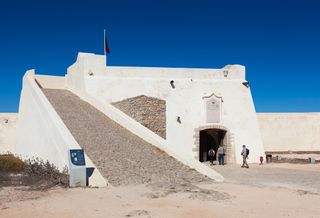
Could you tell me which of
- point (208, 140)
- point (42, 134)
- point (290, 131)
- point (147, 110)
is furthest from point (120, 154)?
point (290, 131)

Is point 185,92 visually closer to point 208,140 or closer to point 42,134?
point 208,140

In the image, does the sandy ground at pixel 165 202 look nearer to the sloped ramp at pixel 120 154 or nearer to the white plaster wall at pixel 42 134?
the sloped ramp at pixel 120 154

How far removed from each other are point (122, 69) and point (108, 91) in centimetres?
134

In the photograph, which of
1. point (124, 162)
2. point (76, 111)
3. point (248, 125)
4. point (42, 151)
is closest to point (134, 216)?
point (124, 162)

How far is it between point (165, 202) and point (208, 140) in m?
12.8

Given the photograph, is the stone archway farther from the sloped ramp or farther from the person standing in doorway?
the sloped ramp

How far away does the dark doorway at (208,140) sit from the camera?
19.3m

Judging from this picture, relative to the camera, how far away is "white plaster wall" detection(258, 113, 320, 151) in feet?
80.1

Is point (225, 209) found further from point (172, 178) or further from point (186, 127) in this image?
point (186, 127)

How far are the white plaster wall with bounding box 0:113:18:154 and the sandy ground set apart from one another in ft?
43.1

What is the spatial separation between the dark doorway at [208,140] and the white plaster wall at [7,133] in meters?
9.86

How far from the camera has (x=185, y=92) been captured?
736 inches

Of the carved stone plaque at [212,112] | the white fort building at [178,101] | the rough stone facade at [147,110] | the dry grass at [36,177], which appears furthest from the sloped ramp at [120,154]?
the carved stone plaque at [212,112]

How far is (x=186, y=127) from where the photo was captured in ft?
60.2
